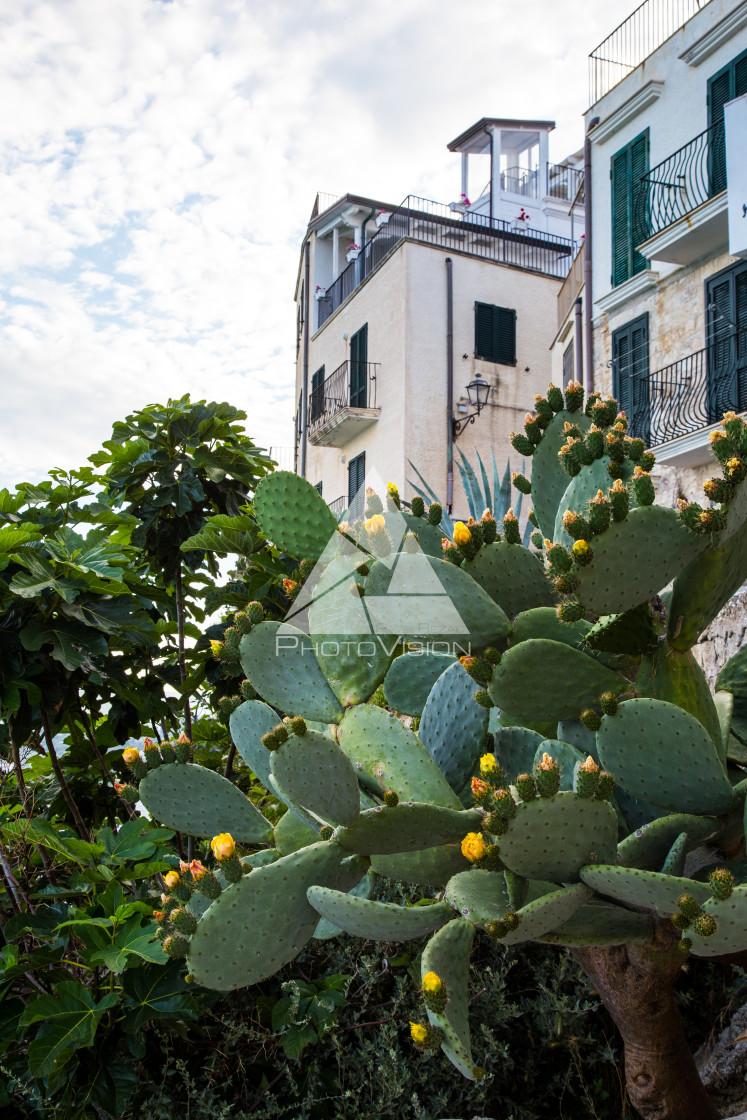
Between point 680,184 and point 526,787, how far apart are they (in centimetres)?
1093

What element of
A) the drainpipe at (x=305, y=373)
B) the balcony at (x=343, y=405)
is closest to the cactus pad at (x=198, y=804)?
the balcony at (x=343, y=405)

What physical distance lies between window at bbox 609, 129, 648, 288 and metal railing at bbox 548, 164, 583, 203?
43.0ft

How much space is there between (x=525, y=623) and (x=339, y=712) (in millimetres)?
632

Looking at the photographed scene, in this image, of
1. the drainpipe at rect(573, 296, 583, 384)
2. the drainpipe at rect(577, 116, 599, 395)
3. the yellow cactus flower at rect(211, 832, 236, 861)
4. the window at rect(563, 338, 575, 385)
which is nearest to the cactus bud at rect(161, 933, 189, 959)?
the yellow cactus flower at rect(211, 832, 236, 861)

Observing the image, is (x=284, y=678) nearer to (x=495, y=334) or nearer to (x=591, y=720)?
(x=591, y=720)

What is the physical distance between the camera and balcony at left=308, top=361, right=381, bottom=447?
16.0 m

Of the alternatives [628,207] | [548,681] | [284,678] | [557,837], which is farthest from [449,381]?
[557,837]

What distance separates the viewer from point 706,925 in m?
1.57

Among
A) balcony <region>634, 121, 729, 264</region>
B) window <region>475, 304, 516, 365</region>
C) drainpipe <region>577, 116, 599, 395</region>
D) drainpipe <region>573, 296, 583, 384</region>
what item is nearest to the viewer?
balcony <region>634, 121, 729, 264</region>

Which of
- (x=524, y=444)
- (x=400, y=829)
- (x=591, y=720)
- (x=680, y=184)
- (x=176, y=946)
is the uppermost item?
(x=680, y=184)

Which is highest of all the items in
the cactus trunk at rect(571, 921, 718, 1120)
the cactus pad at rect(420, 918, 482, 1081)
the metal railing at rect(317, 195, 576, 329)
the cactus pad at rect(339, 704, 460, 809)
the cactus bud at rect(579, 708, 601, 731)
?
the metal railing at rect(317, 195, 576, 329)

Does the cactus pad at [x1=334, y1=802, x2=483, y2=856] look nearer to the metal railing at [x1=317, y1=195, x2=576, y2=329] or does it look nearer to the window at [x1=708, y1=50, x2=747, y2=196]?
the window at [x1=708, y1=50, x2=747, y2=196]

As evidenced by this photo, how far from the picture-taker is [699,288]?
10203mm

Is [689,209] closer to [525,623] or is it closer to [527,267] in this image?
[527,267]
